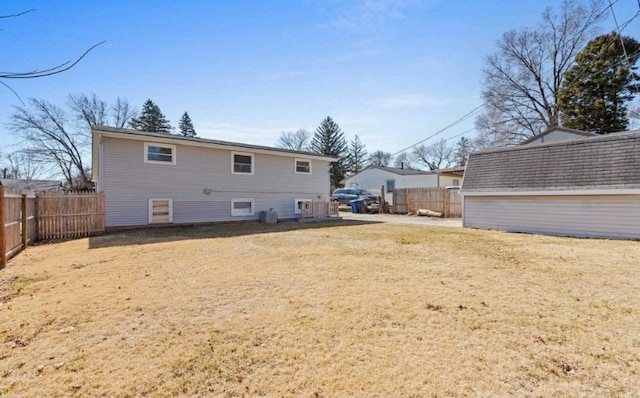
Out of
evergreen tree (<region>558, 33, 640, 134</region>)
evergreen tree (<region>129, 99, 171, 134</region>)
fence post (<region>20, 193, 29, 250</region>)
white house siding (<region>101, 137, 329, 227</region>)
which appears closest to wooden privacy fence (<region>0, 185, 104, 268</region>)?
fence post (<region>20, 193, 29, 250</region>)

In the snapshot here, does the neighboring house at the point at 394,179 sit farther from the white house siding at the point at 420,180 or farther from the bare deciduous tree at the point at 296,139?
the bare deciduous tree at the point at 296,139

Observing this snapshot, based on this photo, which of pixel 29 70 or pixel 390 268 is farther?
pixel 390 268

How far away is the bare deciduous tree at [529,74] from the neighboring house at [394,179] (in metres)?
6.60

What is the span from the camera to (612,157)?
1044cm

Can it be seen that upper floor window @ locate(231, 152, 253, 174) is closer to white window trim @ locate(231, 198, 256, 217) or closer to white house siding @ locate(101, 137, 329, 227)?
white house siding @ locate(101, 137, 329, 227)

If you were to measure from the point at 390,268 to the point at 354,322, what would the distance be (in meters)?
2.65

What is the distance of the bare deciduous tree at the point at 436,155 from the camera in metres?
53.2

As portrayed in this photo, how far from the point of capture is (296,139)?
163 ft

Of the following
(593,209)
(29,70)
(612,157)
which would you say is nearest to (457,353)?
(29,70)

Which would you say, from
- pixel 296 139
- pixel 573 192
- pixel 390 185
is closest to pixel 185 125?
pixel 296 139

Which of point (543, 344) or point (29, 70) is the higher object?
point (29, 70)

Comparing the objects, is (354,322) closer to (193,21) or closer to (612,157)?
(193,21)

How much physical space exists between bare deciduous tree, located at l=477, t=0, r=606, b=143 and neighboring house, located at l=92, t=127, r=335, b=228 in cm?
2129

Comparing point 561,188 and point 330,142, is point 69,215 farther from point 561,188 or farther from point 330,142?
point 330,142
